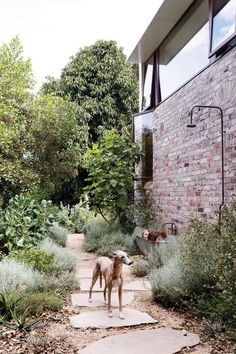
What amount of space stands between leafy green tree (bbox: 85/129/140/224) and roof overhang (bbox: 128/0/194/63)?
225 cm

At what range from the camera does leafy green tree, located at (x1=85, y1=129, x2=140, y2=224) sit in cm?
877

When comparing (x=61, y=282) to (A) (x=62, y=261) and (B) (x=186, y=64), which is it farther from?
(B) (x=186, y=64)

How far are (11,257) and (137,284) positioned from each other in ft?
6.51

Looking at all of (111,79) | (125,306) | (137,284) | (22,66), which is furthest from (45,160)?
(125,306)

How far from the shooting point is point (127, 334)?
3471 mm

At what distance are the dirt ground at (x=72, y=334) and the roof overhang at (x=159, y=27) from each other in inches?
216

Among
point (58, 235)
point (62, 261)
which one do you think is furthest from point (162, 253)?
point (58, 235)

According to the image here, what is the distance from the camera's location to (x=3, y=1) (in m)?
9.62

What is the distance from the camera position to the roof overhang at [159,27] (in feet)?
23.3

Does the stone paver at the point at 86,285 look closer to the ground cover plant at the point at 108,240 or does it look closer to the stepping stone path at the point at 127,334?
the stepping stone path at the point at 127,334

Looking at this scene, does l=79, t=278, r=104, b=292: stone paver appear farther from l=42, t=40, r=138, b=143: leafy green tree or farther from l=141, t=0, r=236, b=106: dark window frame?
l=42, t=40, r=138, b=143: leafy green tree

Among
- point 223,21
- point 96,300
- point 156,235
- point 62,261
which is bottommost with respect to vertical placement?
point 96,300

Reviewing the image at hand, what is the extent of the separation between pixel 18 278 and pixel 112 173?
14.9ft

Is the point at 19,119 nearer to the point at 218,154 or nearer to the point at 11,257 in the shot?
the point at 11,257
